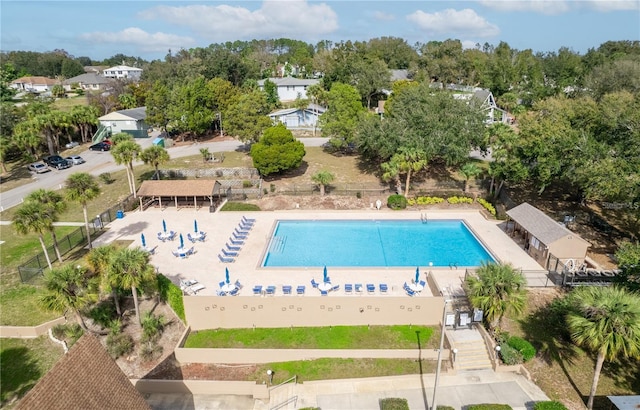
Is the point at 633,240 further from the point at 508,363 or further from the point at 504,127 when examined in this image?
the point at 508,363

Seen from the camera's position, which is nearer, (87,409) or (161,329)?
(87,409)

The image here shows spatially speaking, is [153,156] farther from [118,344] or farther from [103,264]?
[118,344]

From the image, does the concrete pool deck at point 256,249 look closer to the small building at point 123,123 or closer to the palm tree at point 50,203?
the palm tree at point 50,203

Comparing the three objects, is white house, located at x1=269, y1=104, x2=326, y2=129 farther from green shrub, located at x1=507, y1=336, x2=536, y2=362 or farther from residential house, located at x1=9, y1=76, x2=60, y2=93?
residential house, located at x1=9, y1=76, x2=60, y2=93

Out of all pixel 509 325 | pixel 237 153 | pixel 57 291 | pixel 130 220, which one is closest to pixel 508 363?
pixel 509 325

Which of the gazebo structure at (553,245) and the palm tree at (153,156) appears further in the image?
the palm tree at (153,156)

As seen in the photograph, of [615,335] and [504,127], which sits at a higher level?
[504,127]

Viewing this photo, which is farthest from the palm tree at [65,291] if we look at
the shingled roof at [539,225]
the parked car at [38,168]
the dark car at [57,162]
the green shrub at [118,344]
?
the parked car at [38,168]

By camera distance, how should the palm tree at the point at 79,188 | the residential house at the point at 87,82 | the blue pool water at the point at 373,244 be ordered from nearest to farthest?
1. the palm tree at the point at 79,188
2. the blue pool water at the point at 373,244
3. the residential house at the point at 87,82
